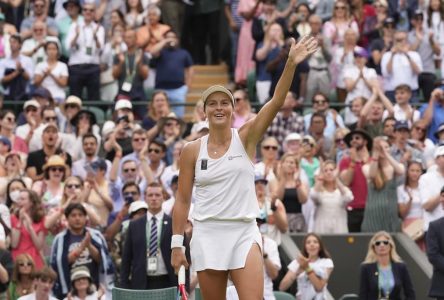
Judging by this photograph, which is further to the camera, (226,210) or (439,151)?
(439,151)

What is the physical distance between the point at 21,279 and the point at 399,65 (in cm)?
821

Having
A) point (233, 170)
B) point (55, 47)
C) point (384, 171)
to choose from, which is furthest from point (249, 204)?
point (55, 47)

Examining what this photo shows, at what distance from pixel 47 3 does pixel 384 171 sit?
664 cm

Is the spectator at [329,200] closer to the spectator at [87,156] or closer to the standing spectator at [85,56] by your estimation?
the spectator at [87,156]

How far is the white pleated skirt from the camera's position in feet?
34.4

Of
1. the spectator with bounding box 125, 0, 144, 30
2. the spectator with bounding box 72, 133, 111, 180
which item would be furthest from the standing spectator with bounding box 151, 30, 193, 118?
the spectator with bounding box 72, 133, 111, 180

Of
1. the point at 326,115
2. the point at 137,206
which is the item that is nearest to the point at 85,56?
the point at 326,115

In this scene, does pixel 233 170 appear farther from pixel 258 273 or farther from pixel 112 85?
pixel 112 85

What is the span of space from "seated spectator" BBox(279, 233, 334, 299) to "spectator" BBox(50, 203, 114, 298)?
1.93 m

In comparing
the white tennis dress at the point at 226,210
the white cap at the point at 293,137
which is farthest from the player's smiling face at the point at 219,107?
the white cap at the point at 293,137

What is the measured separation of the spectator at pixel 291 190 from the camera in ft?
58.0

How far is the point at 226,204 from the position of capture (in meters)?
10.5

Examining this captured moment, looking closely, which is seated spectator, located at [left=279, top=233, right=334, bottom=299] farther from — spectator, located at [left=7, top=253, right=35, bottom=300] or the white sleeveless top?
the white sleeveless top

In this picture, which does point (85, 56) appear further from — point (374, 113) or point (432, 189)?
point (432, 189)
